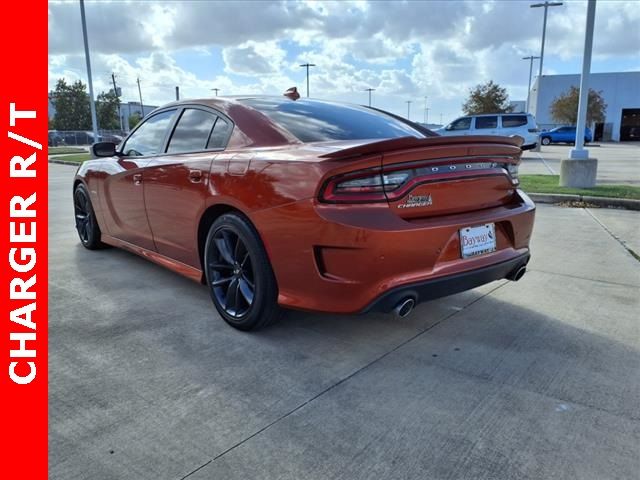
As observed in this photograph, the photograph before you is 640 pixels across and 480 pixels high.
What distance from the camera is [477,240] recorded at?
289 centimetres

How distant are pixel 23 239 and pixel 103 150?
203 cm

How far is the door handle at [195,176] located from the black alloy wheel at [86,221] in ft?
7.47

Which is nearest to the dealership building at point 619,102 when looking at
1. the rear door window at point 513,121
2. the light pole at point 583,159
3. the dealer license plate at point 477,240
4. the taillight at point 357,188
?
the rear door window at point 513,121

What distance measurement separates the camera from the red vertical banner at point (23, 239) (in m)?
2.41

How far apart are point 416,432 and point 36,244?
2.31m

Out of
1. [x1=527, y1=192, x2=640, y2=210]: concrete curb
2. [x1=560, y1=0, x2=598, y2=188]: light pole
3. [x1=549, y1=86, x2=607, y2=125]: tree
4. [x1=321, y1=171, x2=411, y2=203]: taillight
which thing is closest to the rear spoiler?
[x1=321, y1=171, x2=411, y2=203]: taillight

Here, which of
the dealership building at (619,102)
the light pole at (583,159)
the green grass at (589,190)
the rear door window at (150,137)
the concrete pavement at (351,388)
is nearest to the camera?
the concrete pavement at (351,388)

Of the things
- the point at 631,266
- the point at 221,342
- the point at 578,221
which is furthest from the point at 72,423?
the point at 578,221

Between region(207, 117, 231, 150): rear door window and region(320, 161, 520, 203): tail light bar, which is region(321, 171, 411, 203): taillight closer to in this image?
region(320, 161, 520, 203): tail light bar

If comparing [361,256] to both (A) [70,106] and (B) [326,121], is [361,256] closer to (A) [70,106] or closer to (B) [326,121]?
(B) [326,121]

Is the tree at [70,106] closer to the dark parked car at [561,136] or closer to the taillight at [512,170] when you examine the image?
the dark parked car at [561,136]

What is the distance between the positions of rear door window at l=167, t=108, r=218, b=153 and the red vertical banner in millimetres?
973

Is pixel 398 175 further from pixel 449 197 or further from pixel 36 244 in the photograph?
pixel 36 244

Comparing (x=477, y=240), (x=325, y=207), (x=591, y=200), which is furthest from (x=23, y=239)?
(x=591, y=200)
